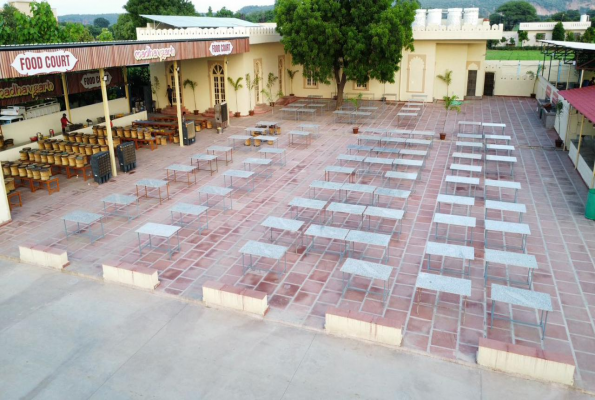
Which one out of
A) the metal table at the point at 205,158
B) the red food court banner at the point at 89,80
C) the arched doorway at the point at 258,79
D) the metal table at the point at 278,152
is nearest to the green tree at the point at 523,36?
the arched doorway at the point at 258,79

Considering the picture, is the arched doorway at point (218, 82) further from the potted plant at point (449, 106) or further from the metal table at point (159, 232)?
the metal table at point (159, 232)

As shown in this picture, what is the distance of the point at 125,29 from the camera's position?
5034 cm

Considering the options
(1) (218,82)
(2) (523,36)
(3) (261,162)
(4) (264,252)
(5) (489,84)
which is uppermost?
(2) (523,36)

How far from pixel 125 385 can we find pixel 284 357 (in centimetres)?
220

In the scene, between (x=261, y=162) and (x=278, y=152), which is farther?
(x=278, y=152)

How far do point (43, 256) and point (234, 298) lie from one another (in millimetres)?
4421

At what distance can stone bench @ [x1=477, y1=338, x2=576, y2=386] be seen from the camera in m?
6.29

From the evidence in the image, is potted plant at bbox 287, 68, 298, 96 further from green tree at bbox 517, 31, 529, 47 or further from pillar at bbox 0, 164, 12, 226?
green tree at bbox 517, 31, 529, 47

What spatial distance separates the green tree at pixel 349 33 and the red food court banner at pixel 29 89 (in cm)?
1050

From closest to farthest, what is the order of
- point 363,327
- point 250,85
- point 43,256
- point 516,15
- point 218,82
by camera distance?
point 363,327, point 43,256, point 218,82, point 250,85, point 516,15

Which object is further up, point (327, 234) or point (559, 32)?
point (559, 32)

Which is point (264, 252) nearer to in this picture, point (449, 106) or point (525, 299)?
point (525, 299)

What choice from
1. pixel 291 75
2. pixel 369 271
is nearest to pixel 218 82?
pixel 291 75

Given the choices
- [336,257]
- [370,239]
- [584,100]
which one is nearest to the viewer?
[370,239]
